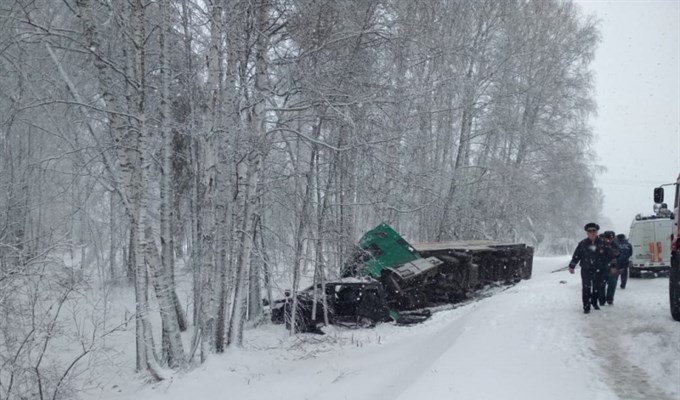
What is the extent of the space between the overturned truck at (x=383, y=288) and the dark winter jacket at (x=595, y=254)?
171 inches

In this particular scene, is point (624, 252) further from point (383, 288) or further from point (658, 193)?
point (383, 288)

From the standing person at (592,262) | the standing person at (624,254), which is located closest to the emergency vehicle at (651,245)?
the standing person at (624,254)

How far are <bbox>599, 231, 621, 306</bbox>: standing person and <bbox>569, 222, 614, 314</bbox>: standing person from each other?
0.30 feet

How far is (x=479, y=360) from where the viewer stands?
5875 millimetres

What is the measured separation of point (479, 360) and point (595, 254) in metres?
3.69

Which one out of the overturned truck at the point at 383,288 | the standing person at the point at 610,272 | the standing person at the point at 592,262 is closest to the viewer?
the standing person at the point at 592,262

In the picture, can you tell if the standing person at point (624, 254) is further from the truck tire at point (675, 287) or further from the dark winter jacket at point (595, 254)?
the truck tire at point (675, 287)

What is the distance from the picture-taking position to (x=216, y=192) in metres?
9.11

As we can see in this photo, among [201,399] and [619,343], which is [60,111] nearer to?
[201,399]

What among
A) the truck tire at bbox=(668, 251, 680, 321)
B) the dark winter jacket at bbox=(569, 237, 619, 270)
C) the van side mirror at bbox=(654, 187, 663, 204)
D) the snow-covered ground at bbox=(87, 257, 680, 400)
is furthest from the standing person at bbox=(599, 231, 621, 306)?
the van side mirror at bbox=(654, 187, 663, 204)

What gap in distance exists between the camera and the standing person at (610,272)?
8555mm

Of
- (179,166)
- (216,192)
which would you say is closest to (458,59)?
(179,166)

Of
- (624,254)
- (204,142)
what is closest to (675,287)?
(624,254)

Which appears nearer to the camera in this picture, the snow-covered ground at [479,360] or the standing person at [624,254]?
the snow-covered ground at [479,360]
